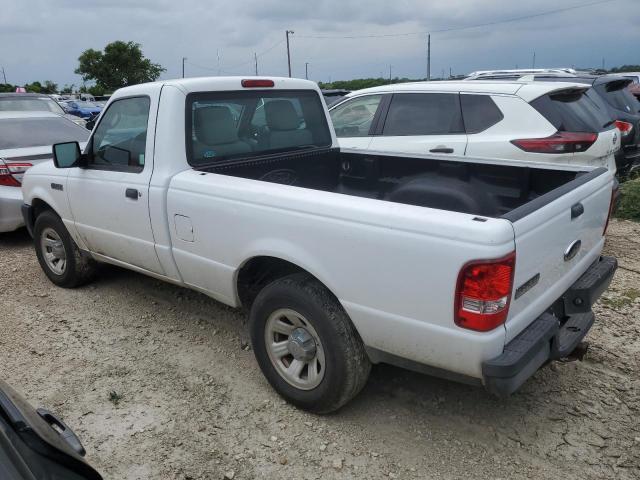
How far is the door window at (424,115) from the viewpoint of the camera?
18.9 feet

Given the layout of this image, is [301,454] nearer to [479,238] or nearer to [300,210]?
[300,210]

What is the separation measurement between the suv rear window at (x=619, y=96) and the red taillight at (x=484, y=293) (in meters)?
6.50

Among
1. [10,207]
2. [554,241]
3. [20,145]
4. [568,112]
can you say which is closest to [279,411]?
[554,241]

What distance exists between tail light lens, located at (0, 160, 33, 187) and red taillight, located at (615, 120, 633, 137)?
7254 millimetres

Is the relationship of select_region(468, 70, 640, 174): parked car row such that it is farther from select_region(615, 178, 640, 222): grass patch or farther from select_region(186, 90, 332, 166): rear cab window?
select_region(186, 90, 332, 166): rear cab window

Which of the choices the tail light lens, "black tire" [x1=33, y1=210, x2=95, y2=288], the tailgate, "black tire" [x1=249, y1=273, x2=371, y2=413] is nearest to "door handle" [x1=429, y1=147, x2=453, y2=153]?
the tailgate

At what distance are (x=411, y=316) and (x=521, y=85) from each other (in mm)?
3906

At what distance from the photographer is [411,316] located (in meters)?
2.49

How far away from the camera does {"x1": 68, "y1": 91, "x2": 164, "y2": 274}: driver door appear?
3.75 meters

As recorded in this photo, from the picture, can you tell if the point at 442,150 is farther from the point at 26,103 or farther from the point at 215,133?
the point at 26,103

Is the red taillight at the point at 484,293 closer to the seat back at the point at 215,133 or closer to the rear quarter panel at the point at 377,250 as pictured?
the rear quarter panel at the point at 377,250

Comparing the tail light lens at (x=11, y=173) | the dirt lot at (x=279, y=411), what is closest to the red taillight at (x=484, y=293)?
the dirt lot at (x=279, y=411)

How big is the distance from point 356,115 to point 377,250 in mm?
4477

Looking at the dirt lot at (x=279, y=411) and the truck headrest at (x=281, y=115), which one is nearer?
the dirt lot at (x=279, y=411)
